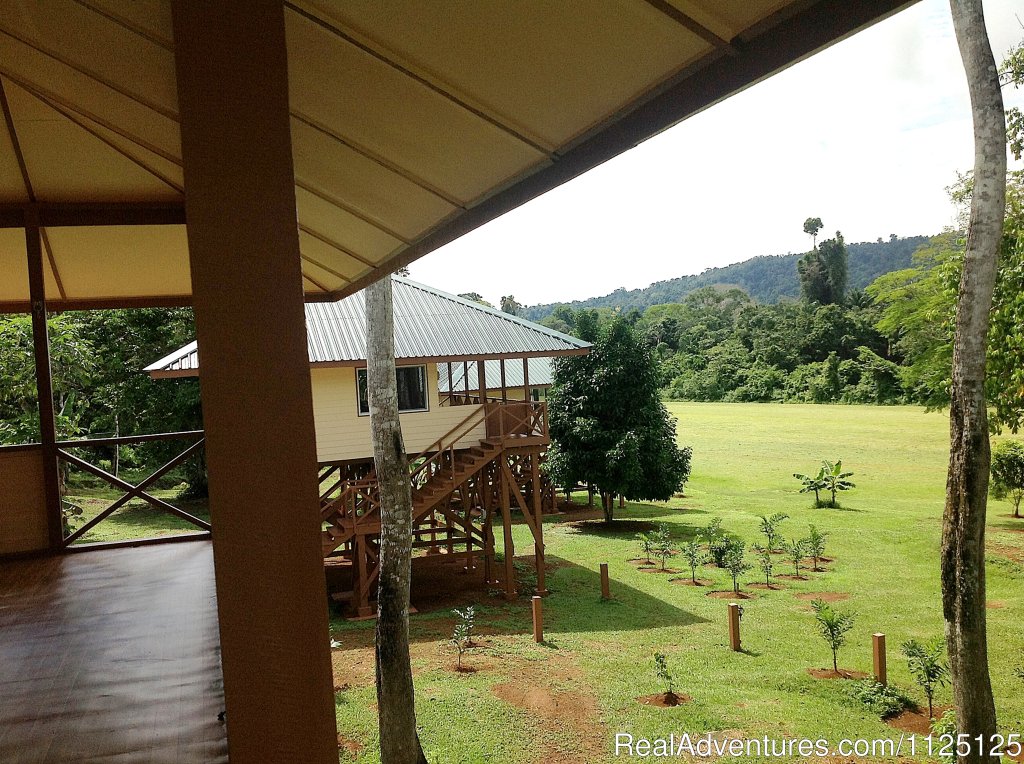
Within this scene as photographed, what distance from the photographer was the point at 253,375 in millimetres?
1699

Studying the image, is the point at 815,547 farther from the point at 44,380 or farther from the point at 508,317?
the point at 44,380

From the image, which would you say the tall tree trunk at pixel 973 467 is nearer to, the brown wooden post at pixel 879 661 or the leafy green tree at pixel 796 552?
the brown wooden post at pixel 879 661

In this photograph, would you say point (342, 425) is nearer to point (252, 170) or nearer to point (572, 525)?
point (572, 525)

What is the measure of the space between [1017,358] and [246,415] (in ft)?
49.6

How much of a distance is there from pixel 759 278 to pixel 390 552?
325 feet

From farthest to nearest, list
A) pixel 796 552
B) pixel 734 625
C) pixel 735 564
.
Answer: pixel 796 552
pixel 735 564
pixel 734 625

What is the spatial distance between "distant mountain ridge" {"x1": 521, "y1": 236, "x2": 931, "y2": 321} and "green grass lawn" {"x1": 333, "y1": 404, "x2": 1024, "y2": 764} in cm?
6250

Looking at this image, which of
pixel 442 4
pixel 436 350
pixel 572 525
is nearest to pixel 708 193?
pixel 572 525

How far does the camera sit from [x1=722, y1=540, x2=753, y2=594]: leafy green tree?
14469mm

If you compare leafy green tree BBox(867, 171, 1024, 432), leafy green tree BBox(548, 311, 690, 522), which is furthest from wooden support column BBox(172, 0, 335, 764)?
leafy green tree BBox(548, 311, 690, 522)

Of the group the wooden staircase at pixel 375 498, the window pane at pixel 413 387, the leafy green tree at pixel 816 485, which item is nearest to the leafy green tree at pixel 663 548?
the wooden staircase at pixel 375 498

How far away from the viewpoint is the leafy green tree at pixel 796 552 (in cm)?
1578

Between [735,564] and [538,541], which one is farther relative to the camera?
[538,541]

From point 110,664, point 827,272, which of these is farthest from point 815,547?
point 827,272
